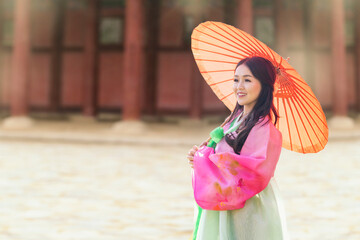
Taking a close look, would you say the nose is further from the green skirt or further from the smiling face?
the green skirt

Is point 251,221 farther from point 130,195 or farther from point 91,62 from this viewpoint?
point 91,62

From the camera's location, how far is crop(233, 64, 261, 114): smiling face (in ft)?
5.69

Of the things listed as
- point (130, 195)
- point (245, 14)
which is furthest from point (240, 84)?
point (245, 14)

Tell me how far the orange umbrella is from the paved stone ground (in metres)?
1.55

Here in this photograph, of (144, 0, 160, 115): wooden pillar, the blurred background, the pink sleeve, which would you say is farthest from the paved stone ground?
(144, 0, 160, 115): wooden pillar

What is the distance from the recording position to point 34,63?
14.6 metres

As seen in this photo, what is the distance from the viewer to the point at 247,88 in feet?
5.69

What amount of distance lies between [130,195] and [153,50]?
976cm

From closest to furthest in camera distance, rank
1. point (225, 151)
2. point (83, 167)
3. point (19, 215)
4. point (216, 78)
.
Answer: point (225, 151) < point (216, 78) < point (19, 215) < point (83, 167)

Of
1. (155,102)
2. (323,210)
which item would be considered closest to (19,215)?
(323,210)

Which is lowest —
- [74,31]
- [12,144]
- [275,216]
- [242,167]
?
[12,144]

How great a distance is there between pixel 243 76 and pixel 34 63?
563 inches

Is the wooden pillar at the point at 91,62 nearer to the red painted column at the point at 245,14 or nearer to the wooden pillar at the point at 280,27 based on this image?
the red painted column at the point at 245,14

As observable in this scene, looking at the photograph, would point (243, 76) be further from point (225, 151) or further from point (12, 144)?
point (12, 144)
